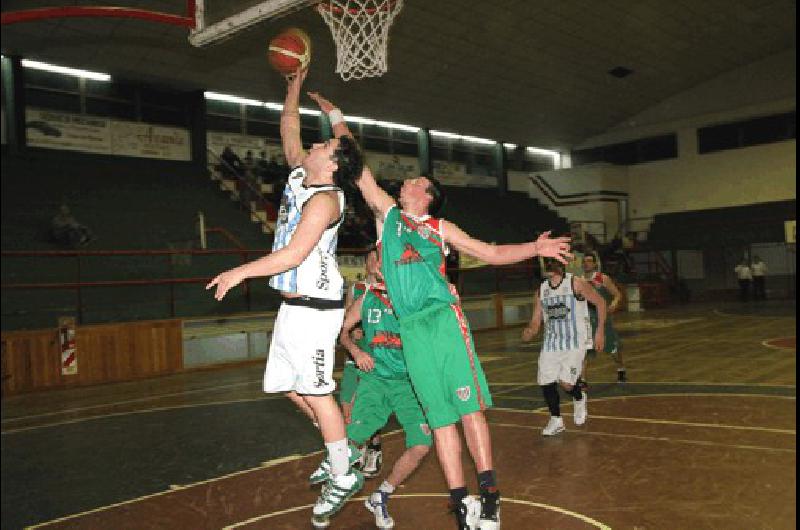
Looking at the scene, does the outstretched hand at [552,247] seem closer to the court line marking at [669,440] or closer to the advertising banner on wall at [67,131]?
the court line marking at [669,440]

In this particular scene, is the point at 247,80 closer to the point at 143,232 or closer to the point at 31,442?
the point at 143,232

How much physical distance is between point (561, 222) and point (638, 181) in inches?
180

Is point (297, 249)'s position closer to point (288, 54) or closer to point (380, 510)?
point (380, 510)

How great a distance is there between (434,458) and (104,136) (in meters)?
17.4

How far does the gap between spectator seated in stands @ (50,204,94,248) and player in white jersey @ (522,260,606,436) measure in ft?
38.9

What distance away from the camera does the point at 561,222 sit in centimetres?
3434

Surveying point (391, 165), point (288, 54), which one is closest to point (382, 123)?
point (391, 165)

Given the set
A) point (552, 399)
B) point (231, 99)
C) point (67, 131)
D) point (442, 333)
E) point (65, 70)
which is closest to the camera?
point (442, 333)

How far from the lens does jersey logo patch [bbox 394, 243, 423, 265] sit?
411 cm

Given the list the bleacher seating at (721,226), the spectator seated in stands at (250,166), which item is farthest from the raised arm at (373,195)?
the bleacher seating at (721,226)

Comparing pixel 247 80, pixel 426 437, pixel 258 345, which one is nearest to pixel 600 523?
pixel 426 437

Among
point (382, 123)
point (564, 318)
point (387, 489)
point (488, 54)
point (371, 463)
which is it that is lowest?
point (371, 463)

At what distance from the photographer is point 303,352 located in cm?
410

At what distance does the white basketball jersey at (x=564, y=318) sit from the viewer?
288 inches
